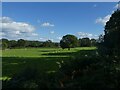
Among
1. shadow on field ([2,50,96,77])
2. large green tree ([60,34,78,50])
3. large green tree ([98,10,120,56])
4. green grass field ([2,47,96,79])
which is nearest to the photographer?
shadow on field ([2,50,96,77])

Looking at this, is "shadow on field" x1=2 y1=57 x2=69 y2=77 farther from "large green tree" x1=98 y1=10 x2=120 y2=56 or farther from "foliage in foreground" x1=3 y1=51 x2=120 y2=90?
"large green tree" x1=98 y1=10 x2=120 y2=56

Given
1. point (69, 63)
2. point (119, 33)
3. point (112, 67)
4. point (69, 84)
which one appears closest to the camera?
point (69, 84)

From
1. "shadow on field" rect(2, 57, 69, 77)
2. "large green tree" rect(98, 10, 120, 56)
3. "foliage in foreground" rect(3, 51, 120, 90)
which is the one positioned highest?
"large green tree" rect(98, 10, 120, 56)

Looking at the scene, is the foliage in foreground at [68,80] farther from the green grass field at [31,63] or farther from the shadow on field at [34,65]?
the shadow on field at [34,65]

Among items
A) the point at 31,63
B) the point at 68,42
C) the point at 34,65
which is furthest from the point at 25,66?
the point at 68,42

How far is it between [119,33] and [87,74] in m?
24.7

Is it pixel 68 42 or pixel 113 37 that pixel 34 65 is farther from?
pixel 68 42

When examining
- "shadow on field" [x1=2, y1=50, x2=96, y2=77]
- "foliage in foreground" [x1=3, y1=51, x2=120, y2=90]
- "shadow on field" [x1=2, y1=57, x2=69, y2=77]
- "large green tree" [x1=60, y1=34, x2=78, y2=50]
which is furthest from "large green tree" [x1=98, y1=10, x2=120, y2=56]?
Answer: "large green tree" [x1=60, y1=34, x2=78, y2=50]

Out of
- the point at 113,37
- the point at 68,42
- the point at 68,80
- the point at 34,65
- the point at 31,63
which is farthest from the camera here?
the point at 68,42

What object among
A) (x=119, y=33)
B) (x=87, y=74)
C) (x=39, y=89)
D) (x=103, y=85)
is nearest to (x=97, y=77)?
(x=103, y=85)

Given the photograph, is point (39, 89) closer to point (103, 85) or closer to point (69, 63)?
point (103, 85)

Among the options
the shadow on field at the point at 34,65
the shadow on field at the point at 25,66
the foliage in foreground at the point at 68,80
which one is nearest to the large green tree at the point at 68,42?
the shadow on field at the point at 34,65

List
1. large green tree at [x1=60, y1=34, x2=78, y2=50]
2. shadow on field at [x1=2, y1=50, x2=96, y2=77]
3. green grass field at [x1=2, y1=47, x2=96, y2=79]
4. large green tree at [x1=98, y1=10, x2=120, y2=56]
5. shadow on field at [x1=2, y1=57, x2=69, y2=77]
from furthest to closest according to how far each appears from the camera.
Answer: large green tree at [x1=60, y1=34, x2=78, y2=50] < large green tree at [x1=98, y1=10, x2=120, y2=56] < shadow on field at [x1=2, y1=57, x2=69, y2=77] < green grass field at [x1=2, y1=47, x2=96, y2=79] < shadow on field at [x1=2, y1=50, x2=96, y2=77]

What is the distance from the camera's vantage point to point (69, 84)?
12117 mm
